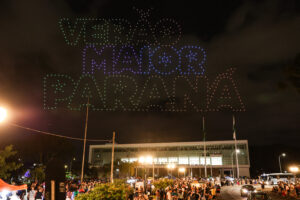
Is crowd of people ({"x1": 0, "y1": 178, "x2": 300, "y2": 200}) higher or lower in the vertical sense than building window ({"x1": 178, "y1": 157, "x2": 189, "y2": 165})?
lower

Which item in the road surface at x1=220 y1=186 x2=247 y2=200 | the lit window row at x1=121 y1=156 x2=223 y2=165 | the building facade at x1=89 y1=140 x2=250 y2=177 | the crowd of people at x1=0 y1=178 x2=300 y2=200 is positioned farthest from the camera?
the lit window row at x1=121 y1=156 x2=223 y2=165

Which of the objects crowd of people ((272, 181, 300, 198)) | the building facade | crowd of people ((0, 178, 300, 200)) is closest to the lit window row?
the building facade

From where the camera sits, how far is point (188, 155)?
3125 inches

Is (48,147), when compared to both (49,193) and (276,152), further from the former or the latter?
(276,152)

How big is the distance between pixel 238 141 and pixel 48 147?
2023 inches

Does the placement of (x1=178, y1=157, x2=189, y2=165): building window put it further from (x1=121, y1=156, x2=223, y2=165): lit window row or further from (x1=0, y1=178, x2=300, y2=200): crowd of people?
(x1=0, y1=178, x2=300, y2=200): crowd of people

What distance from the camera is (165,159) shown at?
81.1 metres

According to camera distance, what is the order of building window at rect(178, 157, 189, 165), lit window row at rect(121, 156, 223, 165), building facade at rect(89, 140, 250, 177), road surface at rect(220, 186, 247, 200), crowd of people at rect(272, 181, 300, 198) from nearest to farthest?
road surface at rect(220, 186, 247, 200), crowd of people at rect(272, 181, 300, 198), building facade at rect(89, 140, 250, 177), lit window row at rect(121, 156, 223, 165), building window at rect(178, 157, 189, 165)

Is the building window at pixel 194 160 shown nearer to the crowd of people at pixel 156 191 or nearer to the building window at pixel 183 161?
the building window at pixel 183 161

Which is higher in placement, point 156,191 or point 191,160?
point 191,160

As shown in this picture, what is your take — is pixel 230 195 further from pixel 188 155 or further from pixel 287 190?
pixel 188 155

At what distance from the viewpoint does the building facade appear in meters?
72.8

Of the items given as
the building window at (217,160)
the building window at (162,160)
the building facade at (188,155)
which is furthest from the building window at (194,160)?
the building window at (162,160)

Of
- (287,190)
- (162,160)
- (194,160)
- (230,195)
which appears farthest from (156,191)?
(162,160)
